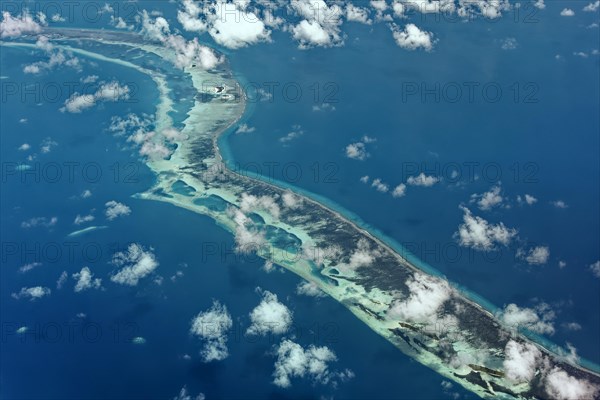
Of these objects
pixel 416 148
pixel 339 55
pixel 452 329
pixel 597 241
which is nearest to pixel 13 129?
pixel 339 55

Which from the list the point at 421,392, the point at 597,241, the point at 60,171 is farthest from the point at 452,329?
the point at 60,171

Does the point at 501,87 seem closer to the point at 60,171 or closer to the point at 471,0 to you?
the point at 471,0

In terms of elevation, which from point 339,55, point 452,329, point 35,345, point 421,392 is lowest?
point 35,345

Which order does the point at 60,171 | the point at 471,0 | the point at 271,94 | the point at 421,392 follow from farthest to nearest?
the point at 471,0
the point at 271,94
the point at 60,171
the point at 421,392

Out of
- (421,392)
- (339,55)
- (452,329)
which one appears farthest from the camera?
(339,55)

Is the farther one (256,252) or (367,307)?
(256,252)

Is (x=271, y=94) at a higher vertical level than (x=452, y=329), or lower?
higher
